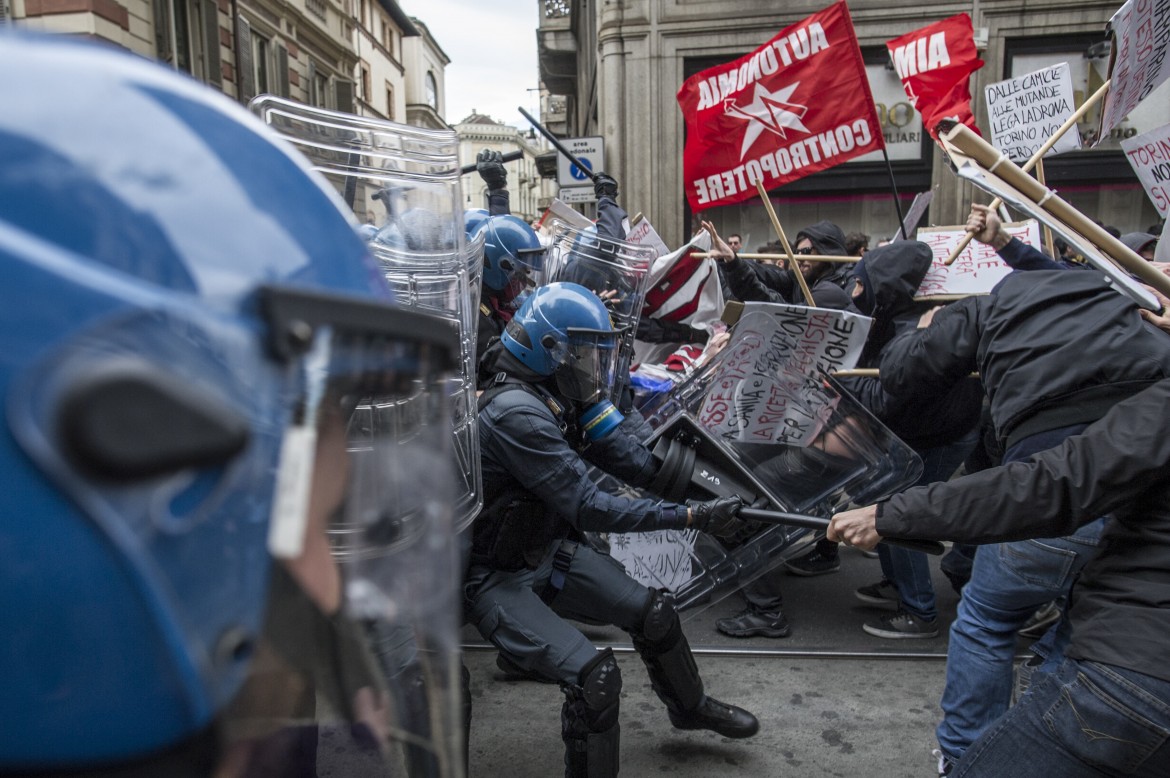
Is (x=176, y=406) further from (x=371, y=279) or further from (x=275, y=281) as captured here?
(x=371, y=279)

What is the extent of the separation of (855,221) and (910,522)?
10649 mm

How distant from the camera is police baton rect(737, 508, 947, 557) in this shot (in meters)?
2.24

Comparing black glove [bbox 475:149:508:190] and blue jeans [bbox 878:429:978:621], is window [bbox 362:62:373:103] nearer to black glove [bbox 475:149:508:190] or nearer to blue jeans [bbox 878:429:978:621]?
black glove [bbox 475:149:508:190]

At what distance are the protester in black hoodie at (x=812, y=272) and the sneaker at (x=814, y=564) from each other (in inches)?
61.4

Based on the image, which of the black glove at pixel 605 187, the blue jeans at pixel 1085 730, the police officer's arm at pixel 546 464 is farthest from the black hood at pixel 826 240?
the blue jeans at pixel 1085 730

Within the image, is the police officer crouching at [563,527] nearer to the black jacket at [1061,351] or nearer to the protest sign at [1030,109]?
the black jacket at [1061,351]

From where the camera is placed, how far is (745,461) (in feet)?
12.3

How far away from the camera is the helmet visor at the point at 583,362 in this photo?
2.81 meters

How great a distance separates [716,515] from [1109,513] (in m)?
1.10

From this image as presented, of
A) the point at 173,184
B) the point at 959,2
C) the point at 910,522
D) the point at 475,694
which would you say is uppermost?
the point at 959,2

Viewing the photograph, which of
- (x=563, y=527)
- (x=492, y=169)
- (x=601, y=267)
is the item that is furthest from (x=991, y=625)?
(x=492, y=169)

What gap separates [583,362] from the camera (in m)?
2.85

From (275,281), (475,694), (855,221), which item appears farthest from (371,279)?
(855,221)

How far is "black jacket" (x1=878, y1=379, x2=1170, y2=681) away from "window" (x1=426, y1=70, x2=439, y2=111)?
60876mm
